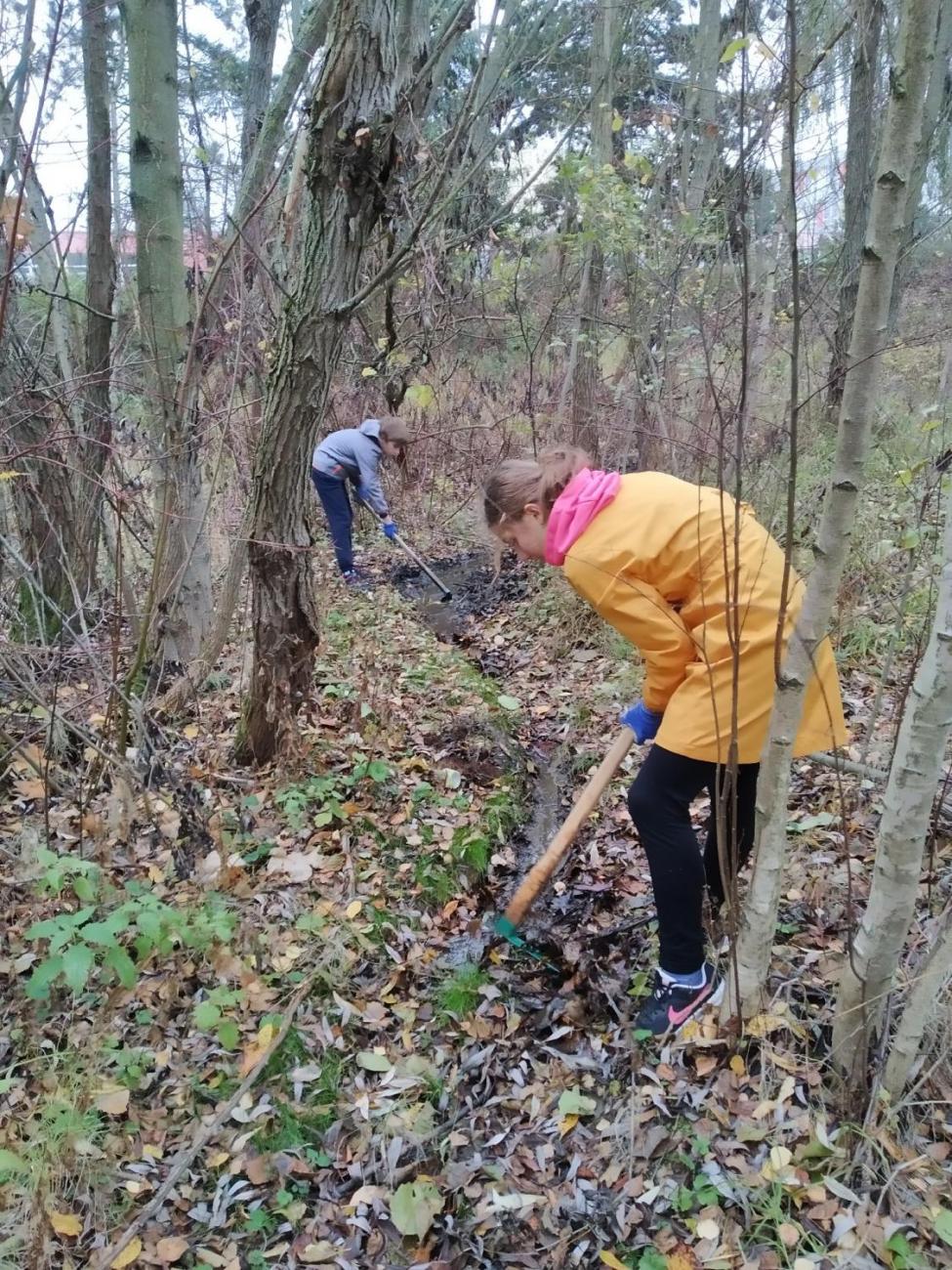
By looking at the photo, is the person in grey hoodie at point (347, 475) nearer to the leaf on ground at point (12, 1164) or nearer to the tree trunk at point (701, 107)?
the tree trunk at point (701, 107)

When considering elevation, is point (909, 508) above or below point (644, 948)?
above

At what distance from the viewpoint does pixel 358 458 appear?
7379 millimetres

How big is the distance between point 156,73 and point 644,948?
4623mm

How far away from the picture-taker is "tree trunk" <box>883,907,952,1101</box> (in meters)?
1.84

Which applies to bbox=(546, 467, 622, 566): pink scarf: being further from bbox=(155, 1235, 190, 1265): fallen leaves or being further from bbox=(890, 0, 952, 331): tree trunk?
bbox=(890, 0, 952, 331): tree trunk

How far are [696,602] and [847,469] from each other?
2.05 feet

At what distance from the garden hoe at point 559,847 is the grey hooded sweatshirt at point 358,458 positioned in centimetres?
500

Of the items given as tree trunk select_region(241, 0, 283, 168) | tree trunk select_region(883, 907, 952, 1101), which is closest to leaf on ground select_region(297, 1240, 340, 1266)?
tree trunk select_region(883, 907, 952, 1101)

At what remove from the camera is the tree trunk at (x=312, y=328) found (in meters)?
3.19

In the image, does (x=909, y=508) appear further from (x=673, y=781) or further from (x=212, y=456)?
(x=212, y=456)

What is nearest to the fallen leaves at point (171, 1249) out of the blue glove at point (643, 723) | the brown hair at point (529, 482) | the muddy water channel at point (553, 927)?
the muddy water channel at point (553, 927)

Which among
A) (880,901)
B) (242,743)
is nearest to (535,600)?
(242,743)

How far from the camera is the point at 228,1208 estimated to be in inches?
85.7

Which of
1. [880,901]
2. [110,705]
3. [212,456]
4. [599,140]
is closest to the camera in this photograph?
[880,901]
